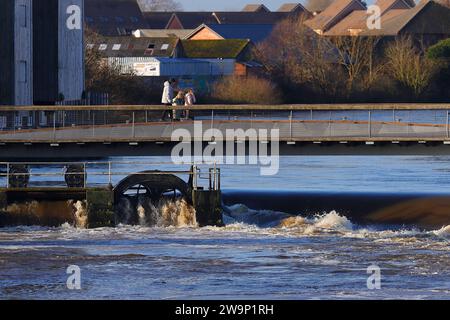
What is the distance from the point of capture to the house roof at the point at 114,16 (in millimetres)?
172750

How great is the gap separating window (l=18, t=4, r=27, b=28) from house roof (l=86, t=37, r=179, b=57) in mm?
58984

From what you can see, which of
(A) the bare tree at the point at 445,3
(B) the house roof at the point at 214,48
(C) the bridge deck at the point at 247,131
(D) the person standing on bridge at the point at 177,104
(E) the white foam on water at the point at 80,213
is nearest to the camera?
(E) the white foam on water at the point at 80,213

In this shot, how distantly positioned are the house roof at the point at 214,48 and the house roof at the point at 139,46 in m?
1.39

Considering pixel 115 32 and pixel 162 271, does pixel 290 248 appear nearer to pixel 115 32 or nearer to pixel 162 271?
pixel 162 271

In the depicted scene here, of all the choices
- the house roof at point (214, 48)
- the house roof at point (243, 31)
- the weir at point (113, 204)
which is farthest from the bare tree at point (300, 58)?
the weir at point (113, 204)

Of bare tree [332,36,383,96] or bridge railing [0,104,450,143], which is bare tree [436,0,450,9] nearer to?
bare tree [332,36,383,96]

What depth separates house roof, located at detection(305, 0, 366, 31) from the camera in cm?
15225

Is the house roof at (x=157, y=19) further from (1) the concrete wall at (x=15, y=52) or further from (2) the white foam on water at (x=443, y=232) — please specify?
(2) the white foam on water at (x=443, y=232)

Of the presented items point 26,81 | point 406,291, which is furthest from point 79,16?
point 406,291

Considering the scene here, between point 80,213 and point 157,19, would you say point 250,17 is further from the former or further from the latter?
point 80,213

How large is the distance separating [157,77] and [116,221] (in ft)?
232

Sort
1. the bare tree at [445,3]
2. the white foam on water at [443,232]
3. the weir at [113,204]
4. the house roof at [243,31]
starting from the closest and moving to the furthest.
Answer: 1. the white foam on water at [443,232]
2. the weir at [113,204]
3. the house roof at [243,31]
4. the bare tree at [445,3]

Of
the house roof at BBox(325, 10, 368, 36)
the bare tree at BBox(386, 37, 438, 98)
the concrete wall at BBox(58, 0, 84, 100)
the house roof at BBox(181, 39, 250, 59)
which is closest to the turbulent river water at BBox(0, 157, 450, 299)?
the concrete wall at BBox(58, 0, 84, 100)

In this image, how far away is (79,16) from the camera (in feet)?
244
